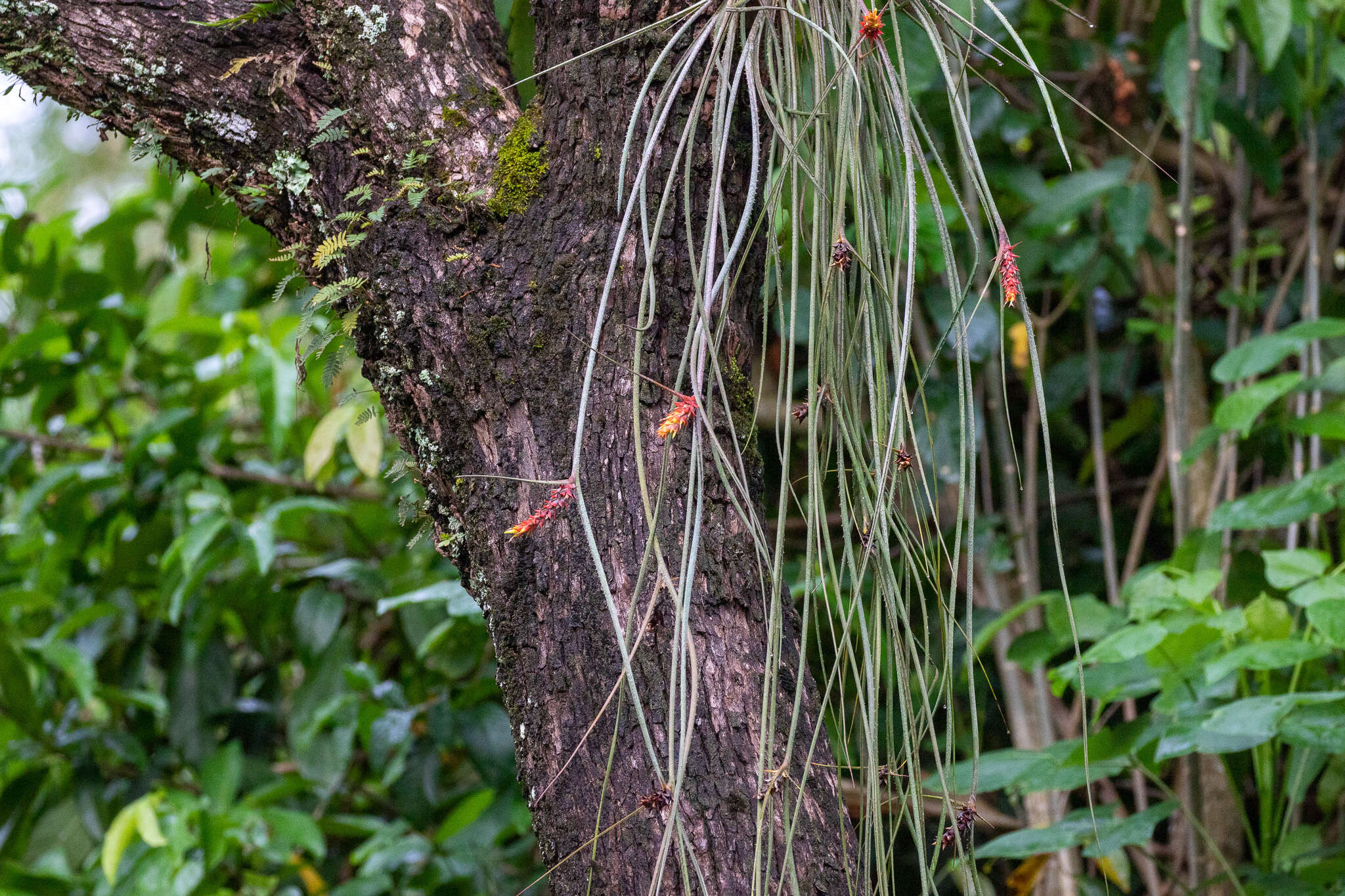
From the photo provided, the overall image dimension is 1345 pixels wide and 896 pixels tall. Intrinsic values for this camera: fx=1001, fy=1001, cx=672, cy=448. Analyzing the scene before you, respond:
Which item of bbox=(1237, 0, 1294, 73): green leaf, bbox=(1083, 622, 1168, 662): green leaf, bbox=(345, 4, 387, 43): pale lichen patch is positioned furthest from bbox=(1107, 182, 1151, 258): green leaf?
bbox=(345, 4, 387, 43): pale lichen patch

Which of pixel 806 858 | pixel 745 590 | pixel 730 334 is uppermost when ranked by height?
pixel 730 334

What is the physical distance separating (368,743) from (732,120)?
49.8 inches

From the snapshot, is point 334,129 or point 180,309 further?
point 180,309

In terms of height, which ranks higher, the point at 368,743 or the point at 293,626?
the point at 293,626

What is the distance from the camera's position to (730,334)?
62 centimetres

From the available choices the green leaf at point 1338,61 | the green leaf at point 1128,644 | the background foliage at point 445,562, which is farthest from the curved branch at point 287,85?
the green leaf at point 1338,61

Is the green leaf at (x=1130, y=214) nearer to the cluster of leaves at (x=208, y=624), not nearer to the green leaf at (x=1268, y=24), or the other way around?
the green leaf at (x=1268, y=24)

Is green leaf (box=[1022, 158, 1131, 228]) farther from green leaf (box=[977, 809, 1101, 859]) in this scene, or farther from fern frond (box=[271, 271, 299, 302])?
fern frond (box=[271, 271, 299, 302])

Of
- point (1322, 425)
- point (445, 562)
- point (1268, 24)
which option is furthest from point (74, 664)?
point (1268, 24)

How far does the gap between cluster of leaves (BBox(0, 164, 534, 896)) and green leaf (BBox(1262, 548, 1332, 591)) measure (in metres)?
0.95

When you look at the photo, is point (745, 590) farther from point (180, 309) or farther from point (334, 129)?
point (180, 309)

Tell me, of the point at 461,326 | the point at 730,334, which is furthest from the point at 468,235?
the point at 730,334

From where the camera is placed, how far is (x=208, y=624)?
1.67 m

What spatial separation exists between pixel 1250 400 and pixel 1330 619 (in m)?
0.39
